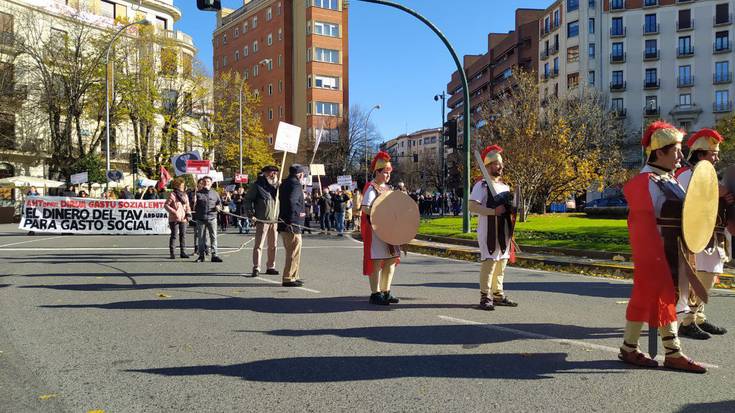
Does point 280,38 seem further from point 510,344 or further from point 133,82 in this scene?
point 510,344

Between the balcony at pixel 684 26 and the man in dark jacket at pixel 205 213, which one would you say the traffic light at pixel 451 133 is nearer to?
the man in dark jacket at pixel 205 213

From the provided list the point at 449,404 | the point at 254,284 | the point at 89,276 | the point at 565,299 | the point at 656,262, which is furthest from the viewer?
the point at 89,276

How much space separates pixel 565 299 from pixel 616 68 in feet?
216

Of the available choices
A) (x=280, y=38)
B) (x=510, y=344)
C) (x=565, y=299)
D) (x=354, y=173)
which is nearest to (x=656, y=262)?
(x=510, y=344)

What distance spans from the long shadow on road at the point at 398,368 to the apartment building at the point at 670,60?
64911 millimetres

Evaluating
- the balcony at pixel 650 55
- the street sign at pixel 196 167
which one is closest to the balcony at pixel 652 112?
the balcony at pixel 650 55

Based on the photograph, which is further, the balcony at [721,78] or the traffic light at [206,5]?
the balcony at [721,78]

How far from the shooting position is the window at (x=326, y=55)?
2437 inches

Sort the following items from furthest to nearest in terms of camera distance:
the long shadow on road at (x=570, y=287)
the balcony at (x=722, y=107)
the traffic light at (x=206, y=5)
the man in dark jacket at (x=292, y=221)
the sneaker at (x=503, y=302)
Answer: the balcony at (x=722, y=107) < the traffic light at (x=206, y=5) < the man in dark jacket at (x=292, y=221) < the long shadow on road at (x=570, y=287) < the sneaker at (x=503, y=302)

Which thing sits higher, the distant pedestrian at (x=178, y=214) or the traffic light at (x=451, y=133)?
the traffic light at (x=451, y=133)

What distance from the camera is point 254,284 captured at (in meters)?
9.15

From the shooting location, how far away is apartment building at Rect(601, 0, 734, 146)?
209 ft

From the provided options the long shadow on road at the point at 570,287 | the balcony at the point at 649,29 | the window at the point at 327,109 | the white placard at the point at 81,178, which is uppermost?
the balcony at the point at 649,29

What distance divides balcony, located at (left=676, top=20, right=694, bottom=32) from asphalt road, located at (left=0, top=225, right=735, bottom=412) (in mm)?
66952
